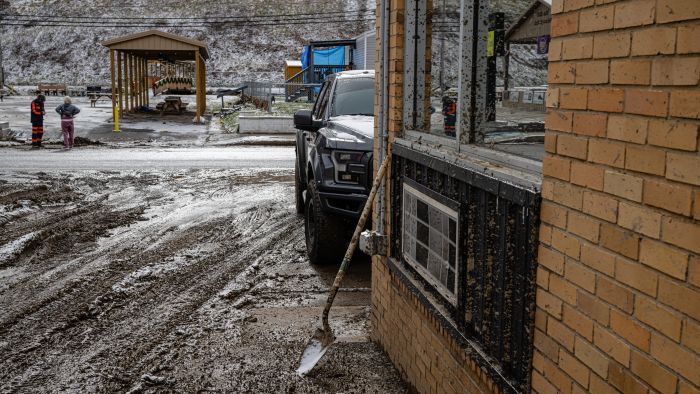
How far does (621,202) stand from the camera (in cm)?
211

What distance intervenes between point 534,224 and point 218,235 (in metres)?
6.97

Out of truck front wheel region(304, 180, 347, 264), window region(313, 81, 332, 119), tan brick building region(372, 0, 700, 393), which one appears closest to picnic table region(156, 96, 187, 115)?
window region(313, 81, 332, 119)

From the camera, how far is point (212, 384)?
4652 millimetres

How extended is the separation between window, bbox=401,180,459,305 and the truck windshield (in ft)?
12.7

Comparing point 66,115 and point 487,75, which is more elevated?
point 487,75

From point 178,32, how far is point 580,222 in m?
74.4

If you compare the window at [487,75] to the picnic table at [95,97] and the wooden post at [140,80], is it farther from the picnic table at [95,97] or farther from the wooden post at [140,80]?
the picnic table at [95,97]

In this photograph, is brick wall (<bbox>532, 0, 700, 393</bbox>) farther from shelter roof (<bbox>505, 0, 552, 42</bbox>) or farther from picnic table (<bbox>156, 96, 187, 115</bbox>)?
picnic table (<bbox>156, 96, 187, 115</bbox>)

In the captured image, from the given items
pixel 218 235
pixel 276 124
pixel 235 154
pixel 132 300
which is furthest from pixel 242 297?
pixel 276 124

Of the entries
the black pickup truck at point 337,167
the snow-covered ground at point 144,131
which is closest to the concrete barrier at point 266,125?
the snow-covered ground at point 144,131

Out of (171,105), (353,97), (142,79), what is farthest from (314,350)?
(142,79)

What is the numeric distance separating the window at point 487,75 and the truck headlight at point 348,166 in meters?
2.76

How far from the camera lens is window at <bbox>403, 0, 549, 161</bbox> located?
9.89ft

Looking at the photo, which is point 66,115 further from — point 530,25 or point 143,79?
point 530,25
